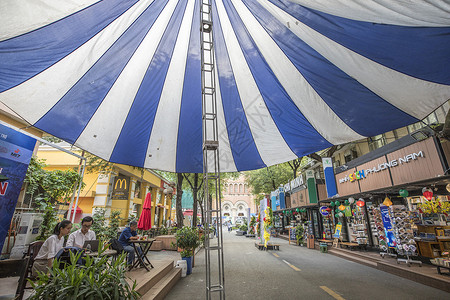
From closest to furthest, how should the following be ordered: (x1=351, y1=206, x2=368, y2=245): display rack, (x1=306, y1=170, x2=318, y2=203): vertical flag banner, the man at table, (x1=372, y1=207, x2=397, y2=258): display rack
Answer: the man at table → (x1=372, y1=207, x2=397, y2=258): display rack → (x1=351, y1=206, x2=368, y2=245): display rack → (x1=306, y1=170, x2=318, y2=203): vertical flag banner

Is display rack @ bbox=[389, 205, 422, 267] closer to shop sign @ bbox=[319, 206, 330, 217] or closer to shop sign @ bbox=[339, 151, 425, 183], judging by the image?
shop sign @ bbox=[339, 151, 425, 183]

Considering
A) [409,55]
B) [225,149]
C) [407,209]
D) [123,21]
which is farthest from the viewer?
[407,209]

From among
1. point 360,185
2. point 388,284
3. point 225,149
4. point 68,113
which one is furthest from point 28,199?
point 360,185

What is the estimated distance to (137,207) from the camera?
20094 millimetres

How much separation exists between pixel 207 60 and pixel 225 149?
2683 mm

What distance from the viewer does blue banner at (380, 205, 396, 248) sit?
916 cm

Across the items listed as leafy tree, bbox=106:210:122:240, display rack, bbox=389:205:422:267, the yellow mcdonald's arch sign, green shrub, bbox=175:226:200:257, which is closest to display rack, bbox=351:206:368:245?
display rack, bbox=389:205:422:267

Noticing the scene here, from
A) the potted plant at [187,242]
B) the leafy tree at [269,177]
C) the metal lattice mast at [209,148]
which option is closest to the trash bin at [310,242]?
the metal lattice mast at [209,148]

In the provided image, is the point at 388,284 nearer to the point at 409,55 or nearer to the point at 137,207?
the point at 409,55

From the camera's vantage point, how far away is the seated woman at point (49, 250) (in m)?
4.33

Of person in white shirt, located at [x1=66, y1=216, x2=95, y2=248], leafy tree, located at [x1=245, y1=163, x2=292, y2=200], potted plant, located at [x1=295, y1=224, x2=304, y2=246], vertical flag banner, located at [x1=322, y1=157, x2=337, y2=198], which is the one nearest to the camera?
person in white shirt, located at [x1=66, y1=216, x2=95, y2=248]

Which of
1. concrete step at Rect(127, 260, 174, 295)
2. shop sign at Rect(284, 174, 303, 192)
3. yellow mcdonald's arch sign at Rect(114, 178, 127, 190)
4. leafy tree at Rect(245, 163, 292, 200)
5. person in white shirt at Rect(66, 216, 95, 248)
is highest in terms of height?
leafy tree at Rect(245, 163, 292, 200)

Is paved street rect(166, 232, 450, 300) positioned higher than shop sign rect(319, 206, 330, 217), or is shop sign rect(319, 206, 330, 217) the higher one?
shop sign rect(319, 206, 330, 217)

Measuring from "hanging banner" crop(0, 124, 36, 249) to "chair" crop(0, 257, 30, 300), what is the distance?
2307mm
